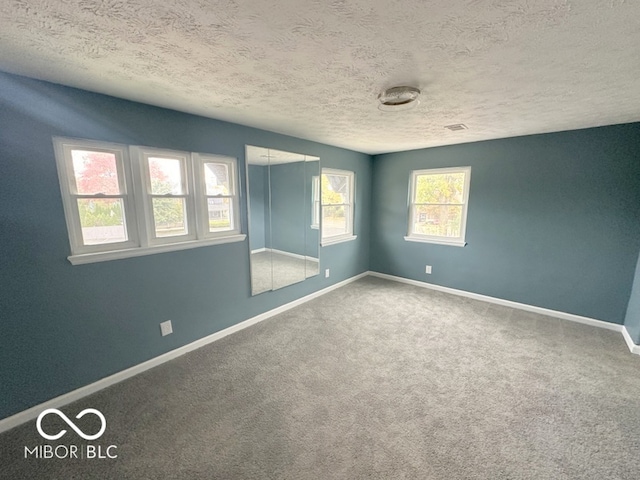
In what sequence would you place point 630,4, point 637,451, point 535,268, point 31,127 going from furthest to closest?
point 535,268
point 31,127
point 637,451
point 630,4

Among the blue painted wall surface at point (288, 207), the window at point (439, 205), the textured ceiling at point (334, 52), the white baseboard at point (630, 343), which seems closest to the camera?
the textured ceiling at point (334, 52)

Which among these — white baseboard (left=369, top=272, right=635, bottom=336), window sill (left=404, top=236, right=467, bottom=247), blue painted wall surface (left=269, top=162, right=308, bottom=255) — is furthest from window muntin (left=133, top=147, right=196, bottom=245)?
white baseboard (left=369, top=272, right=635, bottom=336)

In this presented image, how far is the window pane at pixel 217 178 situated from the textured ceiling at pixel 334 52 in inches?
21.6

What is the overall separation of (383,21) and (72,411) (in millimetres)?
3064

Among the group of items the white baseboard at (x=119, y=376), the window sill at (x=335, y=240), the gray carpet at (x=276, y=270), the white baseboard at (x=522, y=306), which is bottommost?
the white baseboard at (x=119, y=376)

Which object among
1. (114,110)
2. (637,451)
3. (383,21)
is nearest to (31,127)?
(114,110)

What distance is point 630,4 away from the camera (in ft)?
3.23

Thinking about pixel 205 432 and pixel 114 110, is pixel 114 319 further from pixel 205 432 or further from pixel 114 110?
pixel 114 110

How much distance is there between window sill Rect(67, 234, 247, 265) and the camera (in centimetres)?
191

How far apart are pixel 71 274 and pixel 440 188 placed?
14.6 feet

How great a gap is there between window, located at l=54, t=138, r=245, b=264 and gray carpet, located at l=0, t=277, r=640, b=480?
113 centimetres

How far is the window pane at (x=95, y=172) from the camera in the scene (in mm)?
1899

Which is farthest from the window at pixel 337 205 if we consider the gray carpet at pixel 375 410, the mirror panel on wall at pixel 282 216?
the gray carpet at pixel 375 410

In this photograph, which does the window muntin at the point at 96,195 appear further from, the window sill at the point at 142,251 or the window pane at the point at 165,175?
the window pane at the point at 165,175
